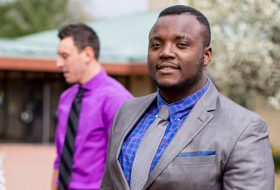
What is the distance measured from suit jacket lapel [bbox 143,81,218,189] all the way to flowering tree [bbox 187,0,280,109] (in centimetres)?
695

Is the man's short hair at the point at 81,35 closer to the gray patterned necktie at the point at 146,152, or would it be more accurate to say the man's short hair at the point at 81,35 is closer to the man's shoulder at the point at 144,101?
the man's shoulder at the point at 144,101

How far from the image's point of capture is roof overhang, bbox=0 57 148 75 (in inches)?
559

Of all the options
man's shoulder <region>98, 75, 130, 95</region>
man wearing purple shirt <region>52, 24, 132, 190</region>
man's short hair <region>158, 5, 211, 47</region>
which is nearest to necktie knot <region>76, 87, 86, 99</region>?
man wearing purple shirt <region>52, 24, 132, 190</region>

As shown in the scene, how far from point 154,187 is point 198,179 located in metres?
0.20

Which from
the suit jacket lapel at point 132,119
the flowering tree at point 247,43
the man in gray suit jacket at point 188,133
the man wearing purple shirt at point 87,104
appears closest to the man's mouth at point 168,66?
the man in gray suit jacket at point 188,133

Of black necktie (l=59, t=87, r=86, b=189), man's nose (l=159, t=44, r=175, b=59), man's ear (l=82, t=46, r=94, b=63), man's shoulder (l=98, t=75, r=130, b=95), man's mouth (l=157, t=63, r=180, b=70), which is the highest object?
man's nose (l=159, t=44, r=175, b=59)

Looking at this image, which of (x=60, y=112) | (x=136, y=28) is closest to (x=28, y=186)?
(x=60, y=112)

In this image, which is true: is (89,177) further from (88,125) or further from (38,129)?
(38,129)

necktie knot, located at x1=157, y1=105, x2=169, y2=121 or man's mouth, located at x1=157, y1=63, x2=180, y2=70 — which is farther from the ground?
man's mouth, located at x1=157, y1=63, x2=180, y2=70

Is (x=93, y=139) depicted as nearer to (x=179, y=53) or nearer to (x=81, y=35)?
(x=81, y=35)

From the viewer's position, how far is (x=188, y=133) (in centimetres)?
167

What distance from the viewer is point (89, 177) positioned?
3023 millimetres

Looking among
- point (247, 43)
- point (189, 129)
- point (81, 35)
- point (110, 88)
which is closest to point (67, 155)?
point (110, 88)

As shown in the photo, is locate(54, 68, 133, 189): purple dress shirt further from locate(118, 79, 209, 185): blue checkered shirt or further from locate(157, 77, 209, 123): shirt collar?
locate(157, 77, 209, 123): shirt collar
